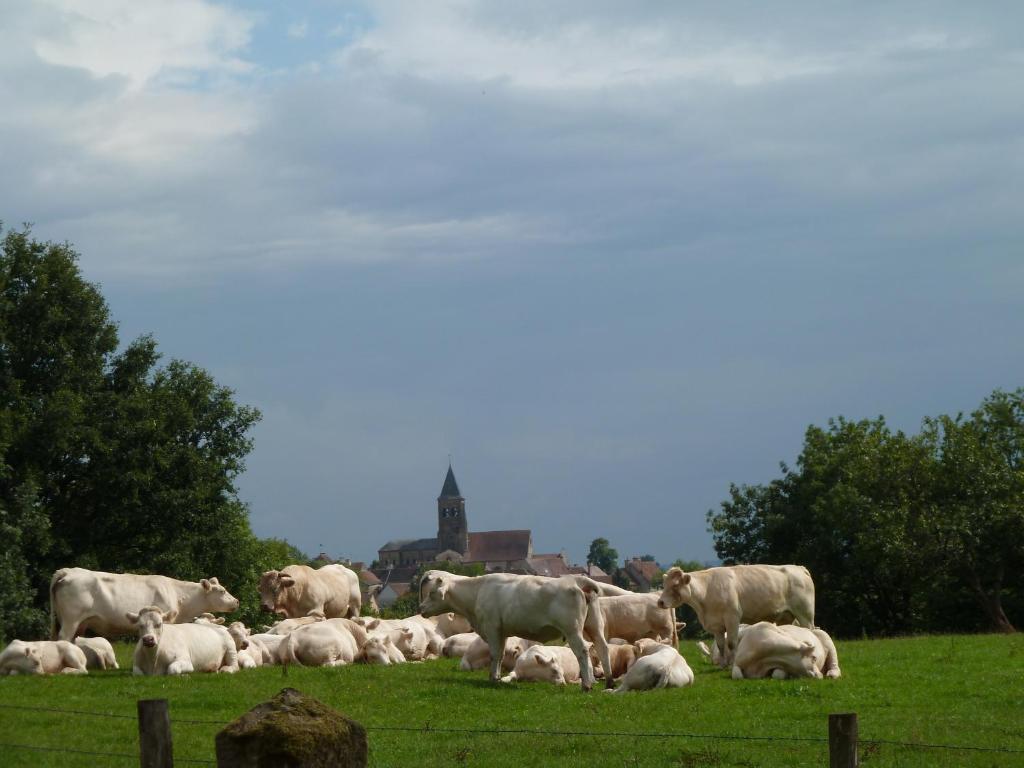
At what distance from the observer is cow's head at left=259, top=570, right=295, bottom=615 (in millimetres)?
27453

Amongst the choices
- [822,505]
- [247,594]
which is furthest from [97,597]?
[822,505]

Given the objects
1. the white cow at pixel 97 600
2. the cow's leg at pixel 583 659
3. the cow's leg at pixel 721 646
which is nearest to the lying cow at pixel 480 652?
the cow's leg at pixel 583 659

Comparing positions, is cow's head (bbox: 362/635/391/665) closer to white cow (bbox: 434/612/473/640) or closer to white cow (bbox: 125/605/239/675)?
white cow (bbox: 125/605/239/675)

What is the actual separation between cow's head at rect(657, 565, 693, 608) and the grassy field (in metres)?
1.29

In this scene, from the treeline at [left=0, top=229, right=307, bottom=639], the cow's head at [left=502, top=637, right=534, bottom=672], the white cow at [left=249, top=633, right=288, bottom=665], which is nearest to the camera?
the cow's head at [left=502, top=637, right=534, bottom=672]

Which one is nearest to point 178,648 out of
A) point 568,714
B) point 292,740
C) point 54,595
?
point 54,595

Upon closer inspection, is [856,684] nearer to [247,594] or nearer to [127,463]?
[127,463]

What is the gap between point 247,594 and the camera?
4725 centimetres

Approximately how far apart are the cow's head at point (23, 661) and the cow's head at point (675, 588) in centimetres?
975

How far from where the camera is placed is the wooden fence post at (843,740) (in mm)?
8727

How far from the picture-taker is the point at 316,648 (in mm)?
21625

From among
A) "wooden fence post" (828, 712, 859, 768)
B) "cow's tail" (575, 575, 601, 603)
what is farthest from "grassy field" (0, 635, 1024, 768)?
"wooden fence post" (828, 712, 859, 768)

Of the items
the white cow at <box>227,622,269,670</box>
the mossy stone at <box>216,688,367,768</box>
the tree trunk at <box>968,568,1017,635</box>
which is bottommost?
the tree trunk at <box>968,568,1017,635</box>

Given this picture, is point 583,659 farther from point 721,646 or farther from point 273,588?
point 273,588
